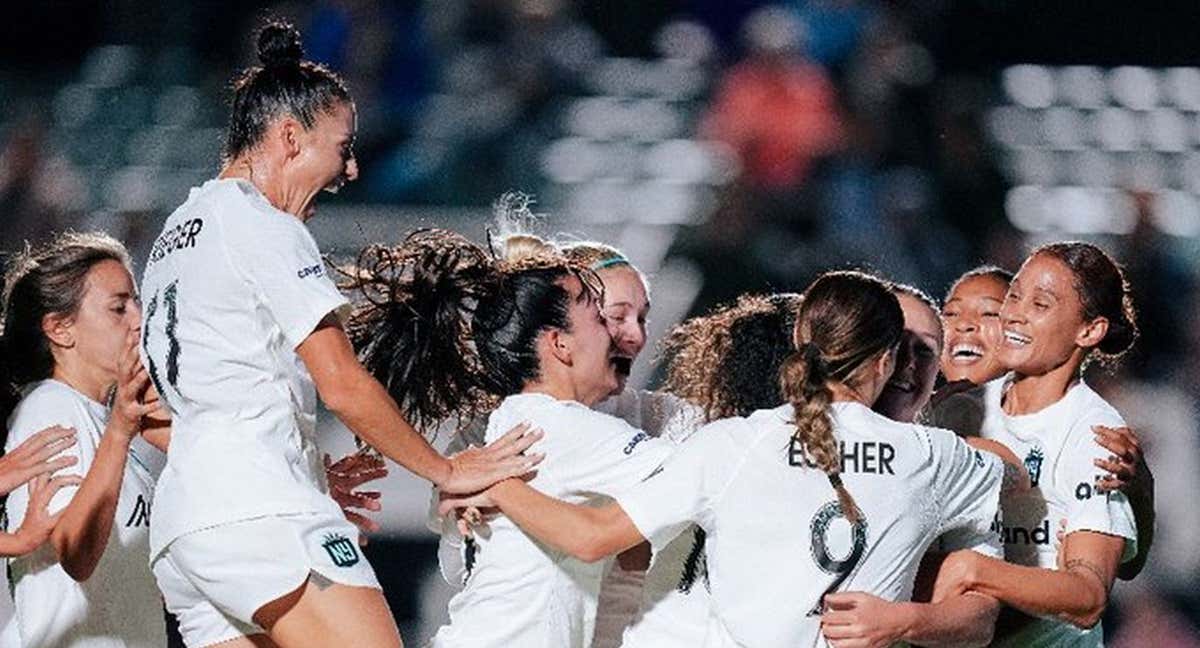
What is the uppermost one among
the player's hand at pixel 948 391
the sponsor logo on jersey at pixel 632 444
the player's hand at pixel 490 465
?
the player's hand at pixel 948 391

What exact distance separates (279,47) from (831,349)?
1.32 m

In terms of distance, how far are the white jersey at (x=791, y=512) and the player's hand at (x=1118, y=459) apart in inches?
18.8

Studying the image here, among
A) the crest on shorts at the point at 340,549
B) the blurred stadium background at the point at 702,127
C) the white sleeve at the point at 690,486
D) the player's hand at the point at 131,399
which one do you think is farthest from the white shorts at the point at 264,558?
the blurred stadium background at the point at 702,127

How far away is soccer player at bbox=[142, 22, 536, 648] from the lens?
153 inches

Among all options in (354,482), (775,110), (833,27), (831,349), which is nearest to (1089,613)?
(831,349)

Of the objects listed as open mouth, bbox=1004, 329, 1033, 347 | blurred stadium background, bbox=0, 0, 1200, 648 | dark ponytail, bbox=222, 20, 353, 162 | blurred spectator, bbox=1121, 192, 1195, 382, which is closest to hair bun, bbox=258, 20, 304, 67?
dark ponytail, bbox=222, 20, 353, 162

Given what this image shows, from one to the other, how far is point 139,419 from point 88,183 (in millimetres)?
4340

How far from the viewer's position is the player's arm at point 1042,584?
13.1 ft

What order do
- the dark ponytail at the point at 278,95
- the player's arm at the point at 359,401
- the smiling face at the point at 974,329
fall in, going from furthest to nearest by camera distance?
1. the smiling face at the point at 974,329
2. the dark ponytail at the point at 278,95
3. the player's arm at the point at 359,401

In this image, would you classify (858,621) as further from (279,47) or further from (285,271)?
(279,47)

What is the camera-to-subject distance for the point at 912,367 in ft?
14.6

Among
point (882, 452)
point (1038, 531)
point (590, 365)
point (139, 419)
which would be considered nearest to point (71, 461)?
point (139, 419)

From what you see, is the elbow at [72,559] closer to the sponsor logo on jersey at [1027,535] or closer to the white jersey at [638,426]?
the white jersey at [638,426]

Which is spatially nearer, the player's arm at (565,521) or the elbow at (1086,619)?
the player's arm at (565,521)
